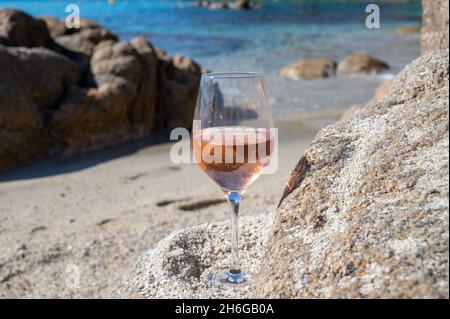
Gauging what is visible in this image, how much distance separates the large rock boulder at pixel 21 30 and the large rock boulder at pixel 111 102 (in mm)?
871

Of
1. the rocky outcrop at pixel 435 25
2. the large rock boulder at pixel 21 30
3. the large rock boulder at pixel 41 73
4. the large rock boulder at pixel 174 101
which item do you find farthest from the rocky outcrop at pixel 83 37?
the rocky outcrop at pixel 435 25

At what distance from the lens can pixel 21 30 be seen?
8234 millimetres

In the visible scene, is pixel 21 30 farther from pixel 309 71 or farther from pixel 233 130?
pixel 309 71

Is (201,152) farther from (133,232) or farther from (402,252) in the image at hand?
(133,232)

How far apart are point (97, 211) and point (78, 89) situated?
312 centimetres

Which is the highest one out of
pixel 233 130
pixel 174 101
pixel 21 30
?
pixel 21 30

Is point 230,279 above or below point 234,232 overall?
below

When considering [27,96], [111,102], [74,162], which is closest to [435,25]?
[74,162]

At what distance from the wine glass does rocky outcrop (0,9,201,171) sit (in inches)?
230

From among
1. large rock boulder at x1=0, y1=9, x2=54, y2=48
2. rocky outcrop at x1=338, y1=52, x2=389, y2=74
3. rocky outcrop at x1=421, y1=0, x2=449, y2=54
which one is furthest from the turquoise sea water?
rocky outcrop at x1=421, y1=0, x2=449, y2=54

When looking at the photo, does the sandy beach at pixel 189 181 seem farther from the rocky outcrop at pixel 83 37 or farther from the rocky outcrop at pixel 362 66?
the rocky outcrop at pixel 362 66

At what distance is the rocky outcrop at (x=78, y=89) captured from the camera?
7.01 meters

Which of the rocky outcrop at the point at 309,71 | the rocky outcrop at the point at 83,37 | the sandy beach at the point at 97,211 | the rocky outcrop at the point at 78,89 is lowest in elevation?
the sandy beach at the point at 97,211

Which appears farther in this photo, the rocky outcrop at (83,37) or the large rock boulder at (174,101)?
the large rock boulder at (174,101)
